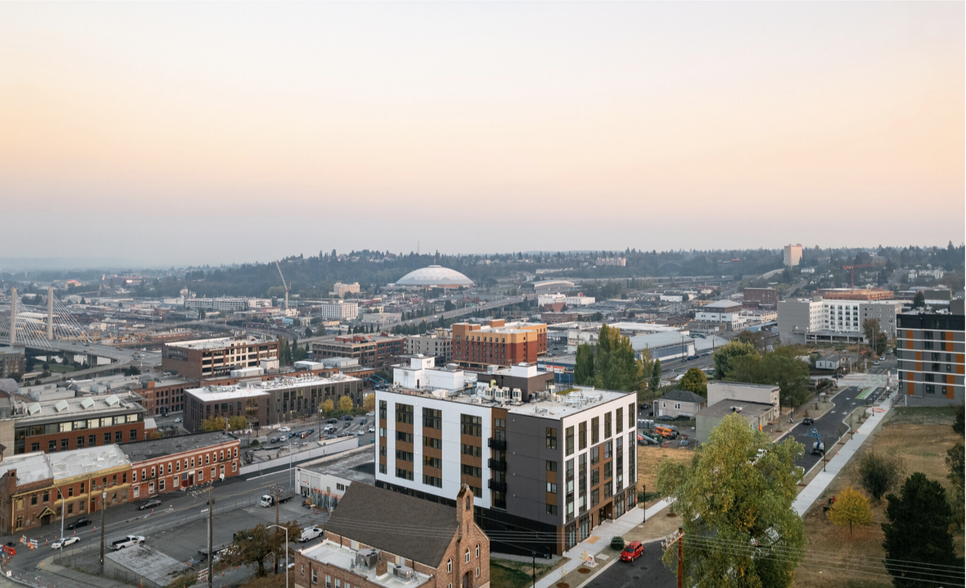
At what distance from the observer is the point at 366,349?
72125mm

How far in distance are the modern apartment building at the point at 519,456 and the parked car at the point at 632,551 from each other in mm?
1824

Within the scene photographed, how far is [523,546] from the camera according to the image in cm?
2248

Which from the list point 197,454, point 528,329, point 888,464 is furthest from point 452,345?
point 888,464

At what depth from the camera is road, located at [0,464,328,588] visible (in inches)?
920

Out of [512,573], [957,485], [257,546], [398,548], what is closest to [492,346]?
[512,573]

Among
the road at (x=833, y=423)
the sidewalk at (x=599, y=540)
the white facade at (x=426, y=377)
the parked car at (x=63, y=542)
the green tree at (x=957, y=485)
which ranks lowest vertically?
the parked car at (x=63, y=542)

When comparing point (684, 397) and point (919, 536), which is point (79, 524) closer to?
point (919, 536)

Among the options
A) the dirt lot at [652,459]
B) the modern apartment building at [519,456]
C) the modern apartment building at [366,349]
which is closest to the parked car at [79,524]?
the modern apartment building at [519,456]

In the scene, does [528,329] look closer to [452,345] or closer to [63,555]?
[452,345]

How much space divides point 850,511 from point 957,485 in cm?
369

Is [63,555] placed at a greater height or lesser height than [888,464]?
lesser

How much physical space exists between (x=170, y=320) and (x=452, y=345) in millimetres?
87197

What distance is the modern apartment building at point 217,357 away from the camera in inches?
2297

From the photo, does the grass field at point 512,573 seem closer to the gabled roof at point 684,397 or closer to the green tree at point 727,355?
the gabled roof at point 684,397
